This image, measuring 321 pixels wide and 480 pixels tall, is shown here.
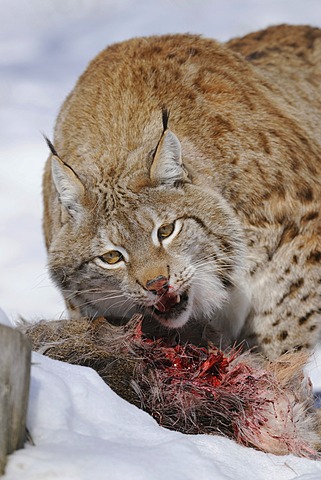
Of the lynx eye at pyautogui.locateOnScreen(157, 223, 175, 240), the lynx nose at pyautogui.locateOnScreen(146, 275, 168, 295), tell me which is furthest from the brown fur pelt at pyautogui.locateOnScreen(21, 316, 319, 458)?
the lynx eye at pyautogui.locateOnScreen(157, 223, 175, 240)

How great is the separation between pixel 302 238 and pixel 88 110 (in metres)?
1.79

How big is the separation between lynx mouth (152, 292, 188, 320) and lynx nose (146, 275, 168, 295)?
139 mm

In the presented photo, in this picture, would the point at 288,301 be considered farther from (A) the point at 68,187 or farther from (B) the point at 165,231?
(A) the point at 68,187

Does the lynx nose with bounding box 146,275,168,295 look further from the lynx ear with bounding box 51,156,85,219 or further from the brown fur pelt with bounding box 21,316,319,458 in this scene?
the lynx ear with bounding box 51,156,85,219

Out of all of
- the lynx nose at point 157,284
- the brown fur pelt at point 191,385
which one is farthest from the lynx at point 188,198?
the brown fur pelt at point 191,385

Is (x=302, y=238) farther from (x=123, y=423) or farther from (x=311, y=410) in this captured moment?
(x=123, y=423)

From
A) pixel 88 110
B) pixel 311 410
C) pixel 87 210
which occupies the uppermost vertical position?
pixel 88 110

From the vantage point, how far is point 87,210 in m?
5.04

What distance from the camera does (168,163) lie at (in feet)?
16.4

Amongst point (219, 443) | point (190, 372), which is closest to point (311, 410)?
point (190, 372)

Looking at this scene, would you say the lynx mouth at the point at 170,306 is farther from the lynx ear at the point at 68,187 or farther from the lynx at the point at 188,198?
the lynx ear at the point at 68,187

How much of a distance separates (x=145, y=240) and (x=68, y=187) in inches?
25.2

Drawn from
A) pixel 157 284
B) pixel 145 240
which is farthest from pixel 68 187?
pixel 157 284

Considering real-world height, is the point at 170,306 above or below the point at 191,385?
above
